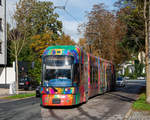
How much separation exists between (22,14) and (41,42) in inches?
619

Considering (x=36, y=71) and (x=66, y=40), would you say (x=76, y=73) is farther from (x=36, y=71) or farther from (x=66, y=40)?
(x=66, y=40)

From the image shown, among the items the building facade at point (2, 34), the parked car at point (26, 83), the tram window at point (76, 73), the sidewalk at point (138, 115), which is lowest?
the sidewalk at point (138, 115)

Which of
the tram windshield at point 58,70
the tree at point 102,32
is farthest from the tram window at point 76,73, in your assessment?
the tree at point 102,32

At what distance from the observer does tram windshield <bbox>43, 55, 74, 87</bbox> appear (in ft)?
47.5

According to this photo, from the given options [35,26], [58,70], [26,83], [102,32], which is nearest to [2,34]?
[26,83]

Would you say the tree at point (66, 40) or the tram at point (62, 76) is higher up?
the tree at point (66, 40)

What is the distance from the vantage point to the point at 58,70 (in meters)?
14.6

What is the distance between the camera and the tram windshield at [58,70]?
14.5 m

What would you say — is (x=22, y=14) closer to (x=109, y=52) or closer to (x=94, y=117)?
(x=94, y=117)

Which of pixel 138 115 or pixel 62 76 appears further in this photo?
pixel 62 76

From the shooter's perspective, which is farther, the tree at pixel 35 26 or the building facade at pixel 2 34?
the building facade at pixel 2 34

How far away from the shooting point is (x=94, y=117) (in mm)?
12344

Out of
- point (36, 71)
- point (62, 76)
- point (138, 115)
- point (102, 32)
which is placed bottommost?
point (138, 115)

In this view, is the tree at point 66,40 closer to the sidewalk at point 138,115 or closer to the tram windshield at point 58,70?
the tram windshield at point 58,70
